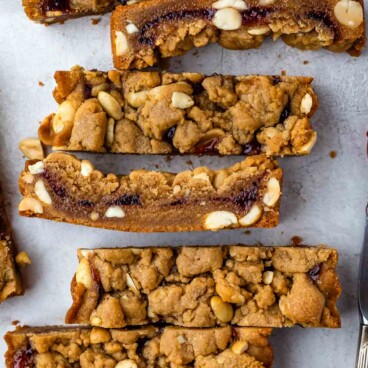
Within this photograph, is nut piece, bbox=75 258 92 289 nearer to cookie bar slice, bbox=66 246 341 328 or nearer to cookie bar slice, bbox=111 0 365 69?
cookie bar slice, bbox=66 246 341 328

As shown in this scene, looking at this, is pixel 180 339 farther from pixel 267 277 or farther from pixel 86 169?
pixel 86 169

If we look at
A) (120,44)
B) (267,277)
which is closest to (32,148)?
(120,44)

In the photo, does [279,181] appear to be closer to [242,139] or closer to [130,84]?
[242,139]

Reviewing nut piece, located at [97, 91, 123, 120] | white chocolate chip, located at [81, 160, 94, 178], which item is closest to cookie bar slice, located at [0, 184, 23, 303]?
white chocolate chip, located at [81, 160, 94, 178]

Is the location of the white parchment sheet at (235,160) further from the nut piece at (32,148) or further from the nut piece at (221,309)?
the nut piece at (221,309)

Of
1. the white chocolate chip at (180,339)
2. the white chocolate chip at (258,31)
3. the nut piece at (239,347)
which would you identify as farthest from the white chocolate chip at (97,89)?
→ the nut piece at (239,347)

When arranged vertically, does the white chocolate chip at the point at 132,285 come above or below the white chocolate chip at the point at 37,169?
below

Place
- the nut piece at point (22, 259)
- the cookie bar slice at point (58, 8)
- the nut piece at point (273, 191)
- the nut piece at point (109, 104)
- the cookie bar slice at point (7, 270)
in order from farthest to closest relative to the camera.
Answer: the nut piece at point (22, 259), the cookie bar slice at point (7, 270), the cookie bar slice at point (58, 8), the nut piece at point (109, 104), the nut piece at point (273, 191)

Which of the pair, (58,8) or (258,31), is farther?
(58,8)
